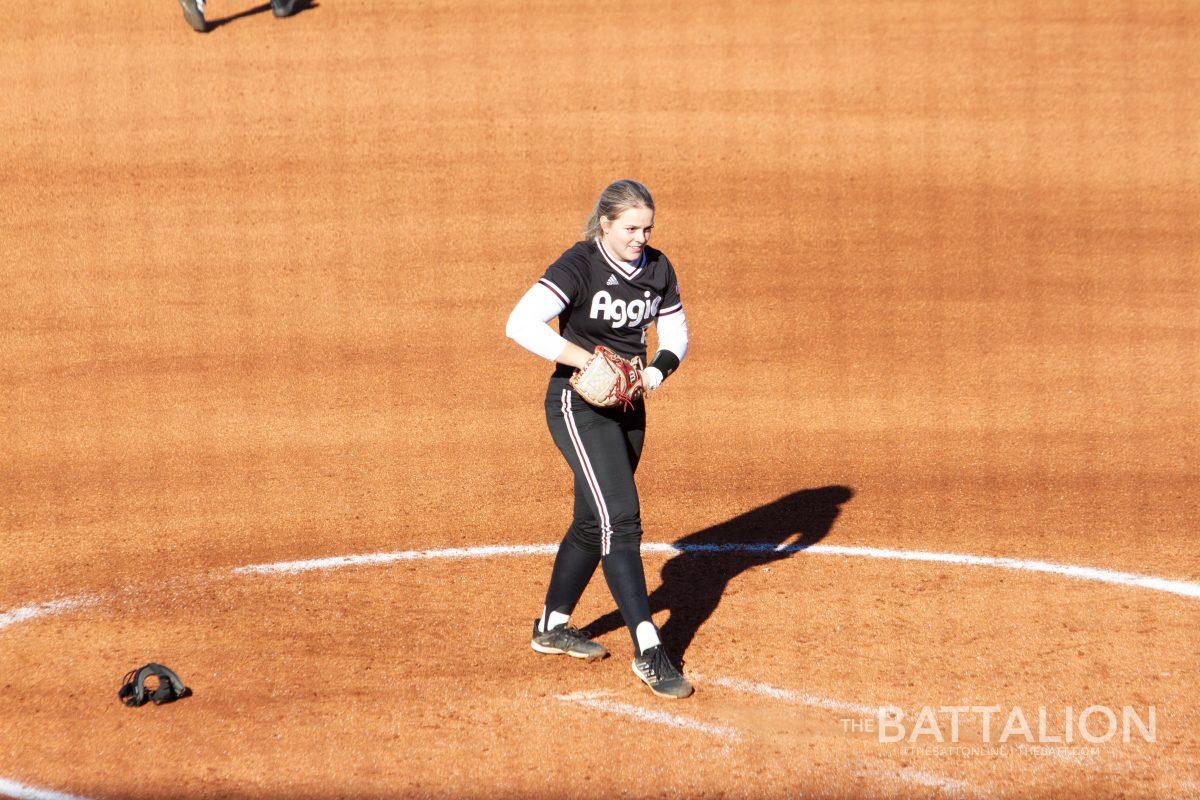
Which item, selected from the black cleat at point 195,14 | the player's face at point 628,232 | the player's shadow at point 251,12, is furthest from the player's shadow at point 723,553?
the player's shadow at point 251,12

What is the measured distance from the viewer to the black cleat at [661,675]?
208 inches

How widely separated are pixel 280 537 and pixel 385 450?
1.63 m

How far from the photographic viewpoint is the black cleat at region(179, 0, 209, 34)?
48.7ft

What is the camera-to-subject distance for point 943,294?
37.7ft

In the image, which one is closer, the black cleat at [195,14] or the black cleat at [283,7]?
the black cleat at [195,14]

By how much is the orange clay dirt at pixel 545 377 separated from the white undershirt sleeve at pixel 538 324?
1523mm

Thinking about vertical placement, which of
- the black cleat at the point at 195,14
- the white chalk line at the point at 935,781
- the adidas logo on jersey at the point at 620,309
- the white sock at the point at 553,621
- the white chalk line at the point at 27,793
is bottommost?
the white chalk line at the point at 935,781

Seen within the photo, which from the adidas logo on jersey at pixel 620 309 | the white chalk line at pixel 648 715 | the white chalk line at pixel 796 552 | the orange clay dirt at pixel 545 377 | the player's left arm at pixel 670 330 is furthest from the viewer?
the white chalk line at pixel 796 552

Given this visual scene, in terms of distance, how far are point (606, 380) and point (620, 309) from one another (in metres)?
0.39

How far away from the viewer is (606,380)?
5.23 metres

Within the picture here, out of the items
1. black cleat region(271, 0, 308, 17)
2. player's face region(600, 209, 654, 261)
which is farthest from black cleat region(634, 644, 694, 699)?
black cleat region(271, 0, 308, 17)

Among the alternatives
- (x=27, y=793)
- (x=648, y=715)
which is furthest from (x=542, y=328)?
(x=27, y=793)

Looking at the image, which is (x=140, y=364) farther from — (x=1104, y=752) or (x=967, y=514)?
(x=1104, y=752)

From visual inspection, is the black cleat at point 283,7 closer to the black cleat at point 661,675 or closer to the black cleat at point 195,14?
the black cleat at point 195,14
